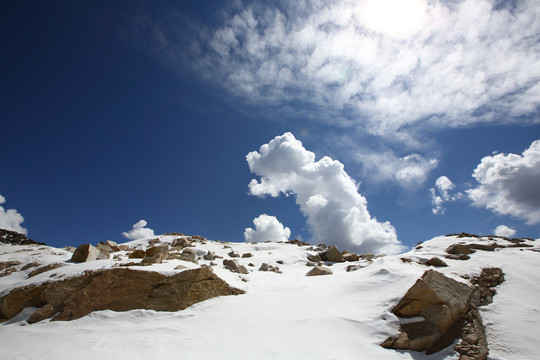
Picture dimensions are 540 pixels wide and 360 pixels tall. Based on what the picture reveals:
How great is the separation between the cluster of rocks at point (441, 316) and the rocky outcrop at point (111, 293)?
6.43 metres

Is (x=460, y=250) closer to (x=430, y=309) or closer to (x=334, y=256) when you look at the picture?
(x=334, y=256)

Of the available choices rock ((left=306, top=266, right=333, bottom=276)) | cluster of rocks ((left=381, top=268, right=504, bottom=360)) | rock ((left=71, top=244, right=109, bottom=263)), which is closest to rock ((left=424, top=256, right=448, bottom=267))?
cluster of rocks ((left=381, top=268, right=504, bottom=360))

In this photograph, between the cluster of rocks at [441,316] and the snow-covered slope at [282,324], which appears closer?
the snow-covered slope at [282,324]

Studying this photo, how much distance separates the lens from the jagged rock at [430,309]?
628cm

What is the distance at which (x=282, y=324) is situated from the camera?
753 centimetres

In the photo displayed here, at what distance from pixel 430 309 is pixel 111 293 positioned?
10.9 metres

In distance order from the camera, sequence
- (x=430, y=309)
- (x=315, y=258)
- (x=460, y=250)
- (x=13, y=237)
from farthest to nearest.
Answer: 1. (x=13, y=237)
2. (x=315, y=258)
3. (x=460, y=250)
4. (x=430, y=309)

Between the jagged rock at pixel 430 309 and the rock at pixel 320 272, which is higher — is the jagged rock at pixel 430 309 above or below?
below

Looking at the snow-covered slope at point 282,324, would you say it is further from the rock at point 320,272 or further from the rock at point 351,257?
the rock at point 351,257

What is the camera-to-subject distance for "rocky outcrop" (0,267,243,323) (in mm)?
8914

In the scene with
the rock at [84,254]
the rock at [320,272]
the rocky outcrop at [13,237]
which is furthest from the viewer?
the rocky outcrop at [13,237]

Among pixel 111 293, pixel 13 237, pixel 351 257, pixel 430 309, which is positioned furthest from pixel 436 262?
pixel 13 237

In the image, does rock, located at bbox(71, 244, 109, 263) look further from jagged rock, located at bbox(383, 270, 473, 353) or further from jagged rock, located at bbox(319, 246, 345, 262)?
jagged rock, located at bbox(319, 246, 345, 262)

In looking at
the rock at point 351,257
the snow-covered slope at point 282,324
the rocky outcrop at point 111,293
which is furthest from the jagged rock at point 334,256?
the rocky outcrop at point 111,293
